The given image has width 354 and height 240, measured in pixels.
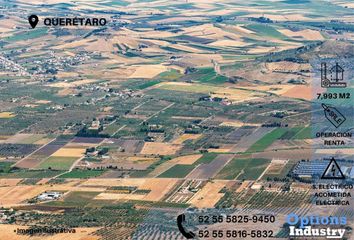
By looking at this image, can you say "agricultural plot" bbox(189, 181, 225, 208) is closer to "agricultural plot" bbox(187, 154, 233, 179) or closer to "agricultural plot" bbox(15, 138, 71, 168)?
"agricultural plot" bbox(187, 154, 233, 179)

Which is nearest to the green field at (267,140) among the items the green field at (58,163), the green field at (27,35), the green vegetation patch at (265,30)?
the green field at (58,163)

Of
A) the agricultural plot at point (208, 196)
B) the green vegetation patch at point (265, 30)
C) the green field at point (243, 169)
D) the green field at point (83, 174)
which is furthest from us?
the green vegetation patch at point (265, 30)

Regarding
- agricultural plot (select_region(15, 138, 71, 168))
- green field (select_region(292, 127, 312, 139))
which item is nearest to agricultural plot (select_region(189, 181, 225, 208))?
green field (select_region(292, 127, 312, 139))

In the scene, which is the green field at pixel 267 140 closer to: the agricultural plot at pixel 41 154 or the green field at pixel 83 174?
the green field at pixel 83 174

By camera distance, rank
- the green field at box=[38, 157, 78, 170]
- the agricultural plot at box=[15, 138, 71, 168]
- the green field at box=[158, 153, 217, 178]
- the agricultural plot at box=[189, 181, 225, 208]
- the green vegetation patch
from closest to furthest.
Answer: the agricultural plot at box=[189, 181, 225, 208] → the green field at box=[158, 153, 217, 178] → the green field at box=[38, 157, 78, 170] → the agricultural plot at box=[15, 138, 71, 168] → the green vegetation patch

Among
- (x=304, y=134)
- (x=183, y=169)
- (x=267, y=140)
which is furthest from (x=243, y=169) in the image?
(x=304, y=134)

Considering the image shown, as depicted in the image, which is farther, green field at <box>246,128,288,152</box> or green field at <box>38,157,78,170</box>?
green field at <box>246,128,288,152</box>
